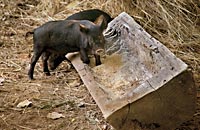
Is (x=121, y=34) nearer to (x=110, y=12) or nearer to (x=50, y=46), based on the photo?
(x=50, y=46)

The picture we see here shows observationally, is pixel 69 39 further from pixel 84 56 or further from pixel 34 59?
pixel 34 59

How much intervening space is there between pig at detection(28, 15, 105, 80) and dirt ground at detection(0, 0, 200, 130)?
18 centimetres

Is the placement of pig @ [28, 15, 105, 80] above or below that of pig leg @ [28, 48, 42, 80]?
above

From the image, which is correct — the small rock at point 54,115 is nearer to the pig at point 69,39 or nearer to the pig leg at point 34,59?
the pig at point 69,39

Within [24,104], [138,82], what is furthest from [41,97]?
[138,82]

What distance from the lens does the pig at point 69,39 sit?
11.3ft

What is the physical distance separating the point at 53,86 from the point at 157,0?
148 centimetres

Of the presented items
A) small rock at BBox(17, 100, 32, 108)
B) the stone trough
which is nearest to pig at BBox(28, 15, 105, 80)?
the stone trough

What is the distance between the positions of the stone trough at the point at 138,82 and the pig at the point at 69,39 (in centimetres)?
14

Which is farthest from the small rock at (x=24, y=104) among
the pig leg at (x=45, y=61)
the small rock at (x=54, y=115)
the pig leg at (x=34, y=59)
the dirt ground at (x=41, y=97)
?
the pig leg at (x=45, y=61)

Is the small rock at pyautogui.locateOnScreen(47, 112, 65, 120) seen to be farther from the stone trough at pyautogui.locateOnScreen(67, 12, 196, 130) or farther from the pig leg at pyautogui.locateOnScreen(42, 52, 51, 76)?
the pig leg at pyautogui.locateOnScreen(42, 52, 51, 76)

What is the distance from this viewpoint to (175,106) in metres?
2.69

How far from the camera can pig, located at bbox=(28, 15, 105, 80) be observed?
345cm

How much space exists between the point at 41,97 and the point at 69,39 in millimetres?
518
